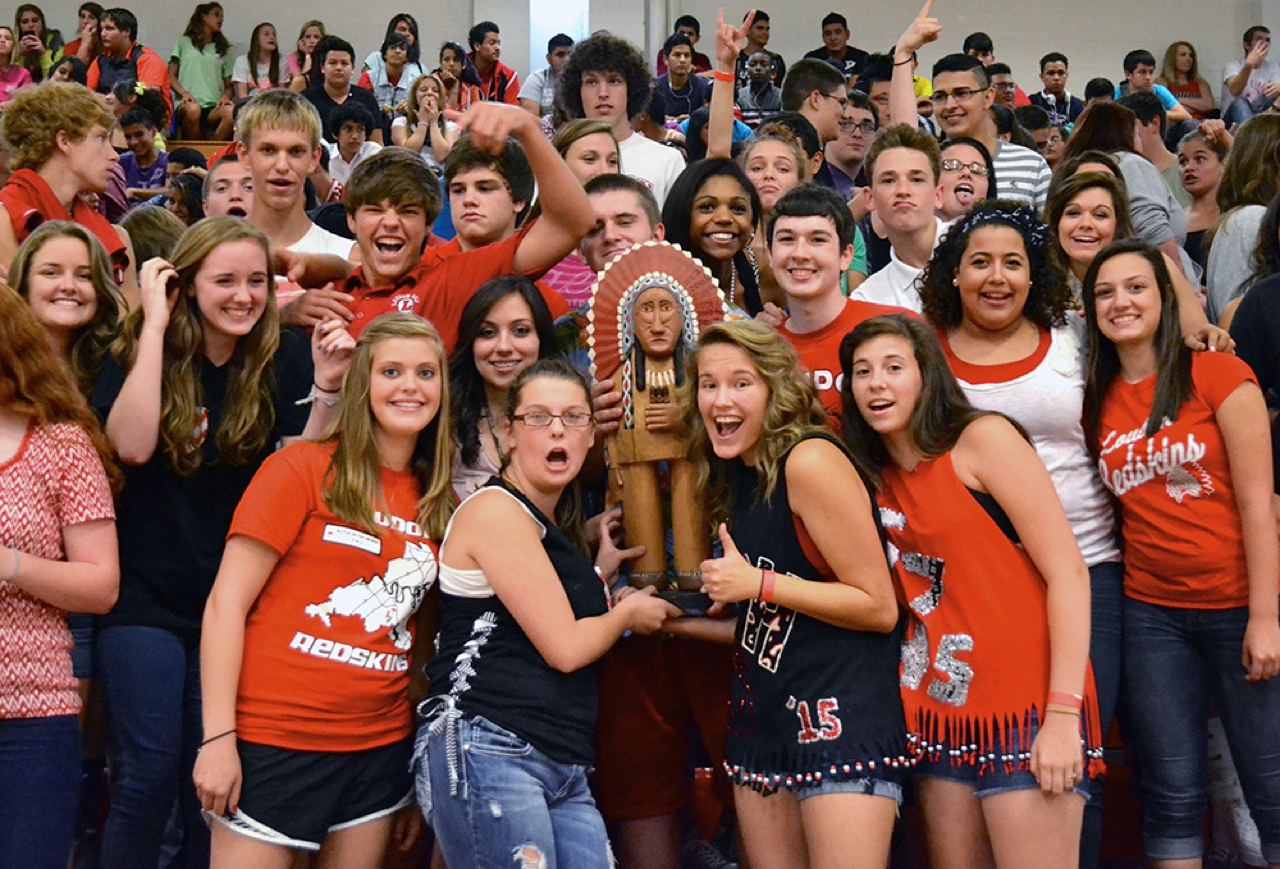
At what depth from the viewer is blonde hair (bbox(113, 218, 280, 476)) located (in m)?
3.21

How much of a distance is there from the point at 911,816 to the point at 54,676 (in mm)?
2273

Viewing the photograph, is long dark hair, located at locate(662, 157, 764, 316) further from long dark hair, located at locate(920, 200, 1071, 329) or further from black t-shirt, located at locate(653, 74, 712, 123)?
black t-shirt, located at locate(653, 74, 712, 123)

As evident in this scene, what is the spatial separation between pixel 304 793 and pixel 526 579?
66 cm

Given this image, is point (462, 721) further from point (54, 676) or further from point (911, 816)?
point (911, 816)

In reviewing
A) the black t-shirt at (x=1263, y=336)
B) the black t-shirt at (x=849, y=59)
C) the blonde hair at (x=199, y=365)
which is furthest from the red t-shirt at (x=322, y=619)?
the black t-shirt at (x=849, y=59)

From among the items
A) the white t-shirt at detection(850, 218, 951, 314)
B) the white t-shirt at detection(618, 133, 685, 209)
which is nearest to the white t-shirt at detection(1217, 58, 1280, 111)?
the white t-shirt at detection(618, 133, 685, 209)

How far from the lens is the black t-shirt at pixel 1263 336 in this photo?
348 cm

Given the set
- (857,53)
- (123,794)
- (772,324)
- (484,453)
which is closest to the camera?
(123,794)

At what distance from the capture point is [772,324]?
12.2ft

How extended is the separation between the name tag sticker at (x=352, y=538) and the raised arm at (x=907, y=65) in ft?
9.78

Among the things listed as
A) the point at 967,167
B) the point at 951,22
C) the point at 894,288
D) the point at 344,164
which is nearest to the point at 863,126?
the point at 967,167

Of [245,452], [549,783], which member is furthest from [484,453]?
[549,783]

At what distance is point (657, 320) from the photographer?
3.26m

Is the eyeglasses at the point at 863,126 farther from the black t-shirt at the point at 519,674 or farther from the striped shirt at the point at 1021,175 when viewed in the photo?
the black t-shirt at the point at 519,674
